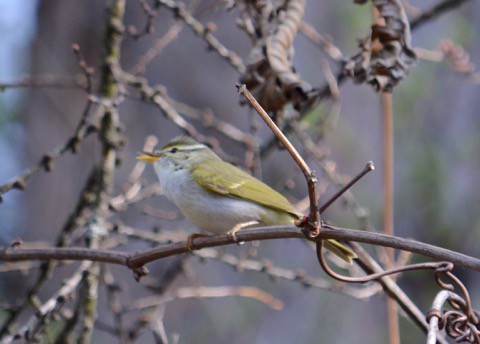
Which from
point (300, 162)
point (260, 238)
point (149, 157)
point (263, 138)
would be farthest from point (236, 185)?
point (263, 138)

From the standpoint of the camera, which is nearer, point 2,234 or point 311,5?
point 2,234

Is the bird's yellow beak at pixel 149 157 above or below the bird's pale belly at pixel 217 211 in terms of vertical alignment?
above

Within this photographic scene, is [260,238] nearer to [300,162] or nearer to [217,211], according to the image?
[300,162]

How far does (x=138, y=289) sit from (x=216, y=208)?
220cm

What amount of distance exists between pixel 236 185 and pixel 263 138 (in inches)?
76.8

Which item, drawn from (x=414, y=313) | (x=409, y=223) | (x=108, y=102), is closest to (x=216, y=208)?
(x=108, y=102)

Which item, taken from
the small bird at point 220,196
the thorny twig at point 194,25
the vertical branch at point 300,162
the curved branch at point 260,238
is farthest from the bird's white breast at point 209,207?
the vertical branch at point 300,162

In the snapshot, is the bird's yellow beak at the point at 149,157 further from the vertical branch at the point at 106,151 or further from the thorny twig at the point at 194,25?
the thorny twig at the point at 194,25

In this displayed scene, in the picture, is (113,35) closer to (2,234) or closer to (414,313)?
(414,313)

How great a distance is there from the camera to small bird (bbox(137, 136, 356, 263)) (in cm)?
293

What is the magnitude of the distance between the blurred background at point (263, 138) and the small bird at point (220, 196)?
180cm

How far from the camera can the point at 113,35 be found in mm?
3074

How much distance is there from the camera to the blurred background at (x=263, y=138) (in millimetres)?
5301

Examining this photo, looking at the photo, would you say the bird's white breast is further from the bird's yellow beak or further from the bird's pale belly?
the bird's yellow beak
